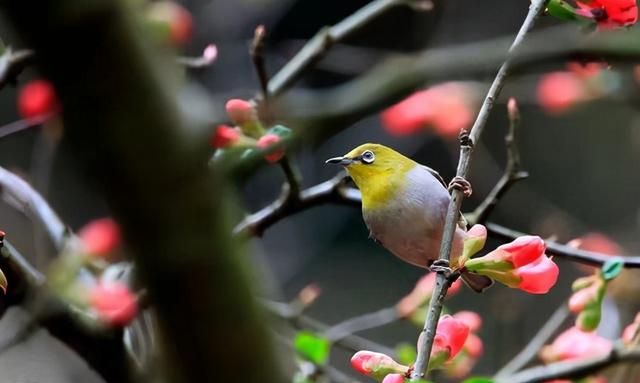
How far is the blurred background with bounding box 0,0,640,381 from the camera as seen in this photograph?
7.33 feet

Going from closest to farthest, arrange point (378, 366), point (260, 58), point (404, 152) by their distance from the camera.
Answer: point (378, 366)
point (260, 58)
point (404, 152)

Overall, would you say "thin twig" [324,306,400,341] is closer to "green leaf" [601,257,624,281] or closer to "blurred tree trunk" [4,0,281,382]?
"green leaf" [601,257,624,281]

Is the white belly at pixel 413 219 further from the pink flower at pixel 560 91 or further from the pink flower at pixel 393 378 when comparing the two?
the pink flower at pixel 560 91

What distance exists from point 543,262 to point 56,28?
0.38 meters

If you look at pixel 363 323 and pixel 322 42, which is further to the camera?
pixel 363 323

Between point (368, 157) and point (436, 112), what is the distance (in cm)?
101

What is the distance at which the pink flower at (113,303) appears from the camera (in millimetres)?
939

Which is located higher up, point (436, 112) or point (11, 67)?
point (11, 67)

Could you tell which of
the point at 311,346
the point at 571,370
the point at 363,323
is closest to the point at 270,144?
the point at 311,346

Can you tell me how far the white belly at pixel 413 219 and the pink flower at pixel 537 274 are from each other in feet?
0.34

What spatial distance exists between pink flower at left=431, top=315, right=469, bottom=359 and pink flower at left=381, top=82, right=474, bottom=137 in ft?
3.43

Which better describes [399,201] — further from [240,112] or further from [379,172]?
[240,112]

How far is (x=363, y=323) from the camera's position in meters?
1.33

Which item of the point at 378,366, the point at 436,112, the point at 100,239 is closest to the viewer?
the point at 378,366
